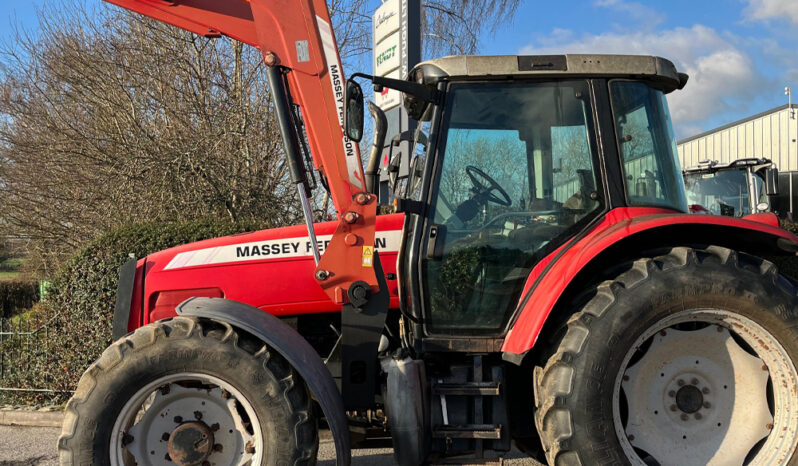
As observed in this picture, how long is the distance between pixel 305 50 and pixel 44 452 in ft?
12.2

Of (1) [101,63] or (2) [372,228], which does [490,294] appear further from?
(1) [101,63]

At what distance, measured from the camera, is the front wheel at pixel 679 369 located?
2938mm

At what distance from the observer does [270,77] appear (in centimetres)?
331

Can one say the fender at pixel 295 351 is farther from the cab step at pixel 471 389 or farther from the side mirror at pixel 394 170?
the side mirror at pixel 394 170

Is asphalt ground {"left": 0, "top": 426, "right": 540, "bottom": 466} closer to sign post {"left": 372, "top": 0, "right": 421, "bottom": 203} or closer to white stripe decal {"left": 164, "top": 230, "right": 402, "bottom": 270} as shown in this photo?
white stripe decal {"left": 164, "top": 230, "right": 402, "bottom": 270}

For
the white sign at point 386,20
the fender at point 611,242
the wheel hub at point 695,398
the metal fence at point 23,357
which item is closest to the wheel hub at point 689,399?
the wheel hub at point 695,398

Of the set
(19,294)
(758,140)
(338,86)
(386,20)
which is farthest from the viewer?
(758,140)

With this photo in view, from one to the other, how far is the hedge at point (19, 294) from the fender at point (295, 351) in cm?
1019

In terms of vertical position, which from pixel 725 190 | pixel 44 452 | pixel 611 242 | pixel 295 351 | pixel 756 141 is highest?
pixel 756 141

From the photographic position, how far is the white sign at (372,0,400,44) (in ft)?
26.2

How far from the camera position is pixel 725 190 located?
1014 centimetres

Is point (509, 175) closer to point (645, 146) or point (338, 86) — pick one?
point (645, 146)

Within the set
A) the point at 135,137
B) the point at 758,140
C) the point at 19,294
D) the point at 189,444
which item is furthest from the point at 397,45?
the point at 758,140

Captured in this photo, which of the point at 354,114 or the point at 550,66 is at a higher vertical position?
the point at 550,66
